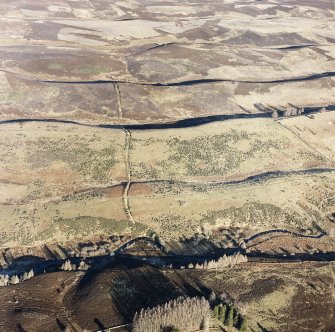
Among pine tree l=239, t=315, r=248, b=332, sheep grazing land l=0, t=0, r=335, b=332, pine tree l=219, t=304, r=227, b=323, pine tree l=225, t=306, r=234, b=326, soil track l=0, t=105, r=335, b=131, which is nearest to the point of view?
pine tree l=239, t=315, r=248, b=332

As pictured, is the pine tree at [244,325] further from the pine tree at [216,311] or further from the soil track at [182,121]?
the soil track at [182,121]

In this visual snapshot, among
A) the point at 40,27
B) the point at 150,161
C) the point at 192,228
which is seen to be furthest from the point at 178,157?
the point at 40,27

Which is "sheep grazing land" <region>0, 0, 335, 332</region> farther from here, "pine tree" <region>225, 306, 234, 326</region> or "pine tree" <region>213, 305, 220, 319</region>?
"pine tree" <region>225, 306, 234, 326</region>

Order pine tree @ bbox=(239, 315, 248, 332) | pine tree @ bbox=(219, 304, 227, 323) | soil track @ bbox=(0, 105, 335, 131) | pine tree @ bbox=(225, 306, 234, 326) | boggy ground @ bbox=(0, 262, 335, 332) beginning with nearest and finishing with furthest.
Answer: pine tree @ bbox=(239, 315, 248, 332), pine tree @ bbox=(225, 306, 234, 326), boggy ground @ bbox=(0, 262, 335, 332), pine tree @ bbox=(219, 304, 227, 323), soil track @ bbox=(0, 105, 335, 131)

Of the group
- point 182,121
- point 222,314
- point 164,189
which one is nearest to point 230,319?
point 222,314

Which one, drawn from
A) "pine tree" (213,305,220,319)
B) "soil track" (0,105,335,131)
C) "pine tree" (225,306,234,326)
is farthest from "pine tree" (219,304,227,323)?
"soil track" (0,105,335,131)

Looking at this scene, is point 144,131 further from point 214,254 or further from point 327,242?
point 327,242
